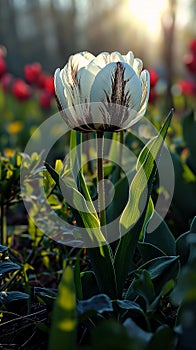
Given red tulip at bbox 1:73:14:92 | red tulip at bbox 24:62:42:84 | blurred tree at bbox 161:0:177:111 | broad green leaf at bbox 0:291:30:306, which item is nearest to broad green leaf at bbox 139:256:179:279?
broad green leaf at bbox 0:291:30:306

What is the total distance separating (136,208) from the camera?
110cm

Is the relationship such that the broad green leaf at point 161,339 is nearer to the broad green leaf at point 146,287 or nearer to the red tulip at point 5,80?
the broad green leaf at point 146,287

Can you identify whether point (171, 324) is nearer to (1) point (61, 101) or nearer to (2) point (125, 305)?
(2) point (125, 305)

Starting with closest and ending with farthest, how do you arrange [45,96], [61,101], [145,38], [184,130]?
[61,101] → [184,130] → [45,96] → [145,38]

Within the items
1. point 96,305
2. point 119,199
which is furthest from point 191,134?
point 96,305

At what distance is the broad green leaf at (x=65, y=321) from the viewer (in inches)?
29.5

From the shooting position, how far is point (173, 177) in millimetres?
1775

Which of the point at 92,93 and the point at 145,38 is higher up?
the point at 145,38

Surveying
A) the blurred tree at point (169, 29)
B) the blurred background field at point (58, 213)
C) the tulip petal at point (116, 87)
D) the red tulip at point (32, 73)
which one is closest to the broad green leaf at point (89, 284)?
the blurred background field at point (58, 213)

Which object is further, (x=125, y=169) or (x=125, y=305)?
(x=125, y=169)

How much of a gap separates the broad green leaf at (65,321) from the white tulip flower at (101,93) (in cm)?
39

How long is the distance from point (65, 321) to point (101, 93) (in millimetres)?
464

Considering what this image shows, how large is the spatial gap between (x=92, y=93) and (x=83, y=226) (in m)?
0.27

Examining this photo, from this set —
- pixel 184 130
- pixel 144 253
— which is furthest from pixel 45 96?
pixel 144 253
